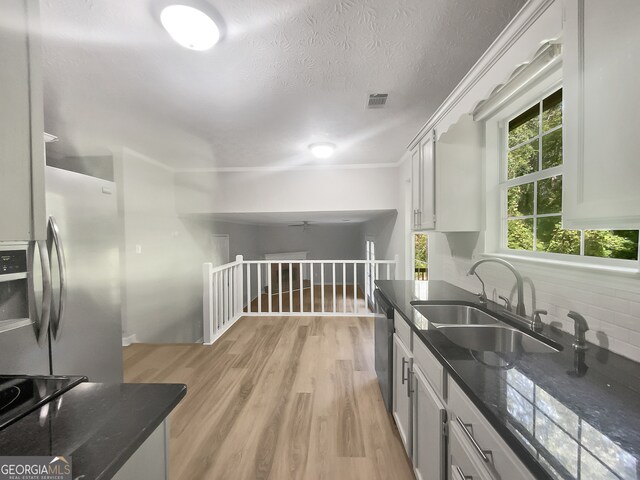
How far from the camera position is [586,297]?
1159mm

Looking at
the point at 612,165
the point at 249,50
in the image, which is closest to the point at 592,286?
the point at 612,165

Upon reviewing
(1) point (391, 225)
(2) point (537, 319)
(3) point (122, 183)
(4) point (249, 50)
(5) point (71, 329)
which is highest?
(4) point (249, 50)

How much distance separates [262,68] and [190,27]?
49 centimetres

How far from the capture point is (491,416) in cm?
71

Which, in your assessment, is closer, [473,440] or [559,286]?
[473,440]

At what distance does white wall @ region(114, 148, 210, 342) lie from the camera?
11.1 feet

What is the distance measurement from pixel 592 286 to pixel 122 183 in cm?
427

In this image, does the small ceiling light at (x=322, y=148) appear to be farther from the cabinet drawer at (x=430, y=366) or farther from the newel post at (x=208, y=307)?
the cabinet drawer at (x=430, y=366)

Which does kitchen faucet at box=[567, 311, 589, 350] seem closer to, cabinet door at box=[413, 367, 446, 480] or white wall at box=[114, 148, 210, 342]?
cabinet door at box=[413, 367, 446, 480]

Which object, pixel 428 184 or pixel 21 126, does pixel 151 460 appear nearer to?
pixel 21 126

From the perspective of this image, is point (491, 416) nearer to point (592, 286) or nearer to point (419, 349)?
point (419, 349)

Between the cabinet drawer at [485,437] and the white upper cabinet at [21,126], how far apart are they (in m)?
1.30

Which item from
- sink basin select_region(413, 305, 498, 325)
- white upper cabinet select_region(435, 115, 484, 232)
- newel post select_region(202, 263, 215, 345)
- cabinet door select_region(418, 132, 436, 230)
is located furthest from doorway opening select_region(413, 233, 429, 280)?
newel post select_region(202, 263, 215, 345)

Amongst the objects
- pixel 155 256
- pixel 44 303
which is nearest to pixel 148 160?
pixel 155 256
